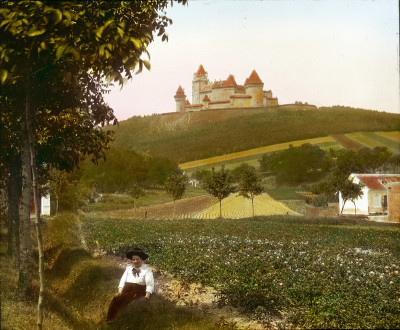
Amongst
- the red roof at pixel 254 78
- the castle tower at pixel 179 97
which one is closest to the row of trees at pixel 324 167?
the red roof at pixel 254 78

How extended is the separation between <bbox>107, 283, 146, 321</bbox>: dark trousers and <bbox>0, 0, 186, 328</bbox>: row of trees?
4.88ft

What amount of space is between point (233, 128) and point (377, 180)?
1340 centimetres

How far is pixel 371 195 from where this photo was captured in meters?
32.4

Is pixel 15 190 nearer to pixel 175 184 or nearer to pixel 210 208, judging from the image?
pixel 175 184

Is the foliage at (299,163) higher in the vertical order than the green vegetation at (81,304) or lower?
higher

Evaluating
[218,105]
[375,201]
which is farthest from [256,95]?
[375,201]

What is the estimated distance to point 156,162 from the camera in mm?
26750

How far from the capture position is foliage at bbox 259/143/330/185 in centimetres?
3506

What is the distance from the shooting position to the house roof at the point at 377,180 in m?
28.4

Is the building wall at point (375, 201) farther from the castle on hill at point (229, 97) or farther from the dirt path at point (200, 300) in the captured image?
the dirt path at point (200, 300)

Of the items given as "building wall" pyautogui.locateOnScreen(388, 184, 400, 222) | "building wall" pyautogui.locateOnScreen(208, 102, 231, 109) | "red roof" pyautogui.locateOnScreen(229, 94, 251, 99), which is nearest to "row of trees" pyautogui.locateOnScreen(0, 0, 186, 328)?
"building wall" pyautogui.locateOnScreen(388, 184, 400, 222)

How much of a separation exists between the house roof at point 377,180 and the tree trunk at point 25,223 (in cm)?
2333

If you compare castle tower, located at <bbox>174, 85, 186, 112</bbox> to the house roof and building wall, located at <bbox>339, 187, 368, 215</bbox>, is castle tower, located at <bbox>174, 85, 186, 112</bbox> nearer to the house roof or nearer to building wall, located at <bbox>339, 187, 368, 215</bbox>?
the house roof

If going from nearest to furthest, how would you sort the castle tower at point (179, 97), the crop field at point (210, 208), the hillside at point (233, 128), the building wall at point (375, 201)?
1. the castle tower at point (179, 97)
2. the hillside at point (233, 128)
3. the building wall at point (375, 201)
4. the crop field at point (210, 208)
